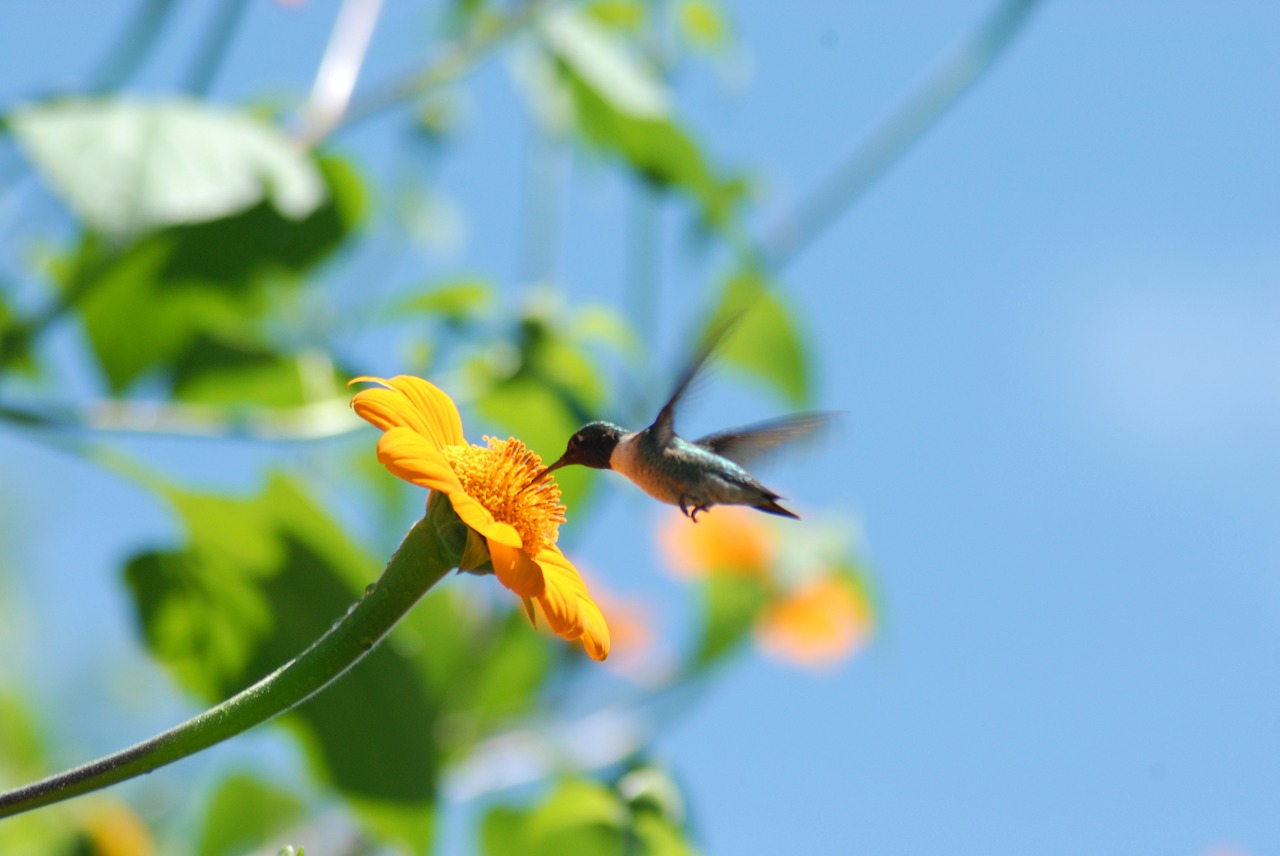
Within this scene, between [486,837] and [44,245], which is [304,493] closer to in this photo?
[486,837]

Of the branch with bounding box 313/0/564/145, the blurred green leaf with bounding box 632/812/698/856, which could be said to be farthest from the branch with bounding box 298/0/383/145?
the blurred green leaf with bounding box 632/812/698/856

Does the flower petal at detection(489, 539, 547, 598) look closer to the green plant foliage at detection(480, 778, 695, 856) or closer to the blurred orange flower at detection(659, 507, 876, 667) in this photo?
the green plant foliage at detection(480, 778, 695, 856)

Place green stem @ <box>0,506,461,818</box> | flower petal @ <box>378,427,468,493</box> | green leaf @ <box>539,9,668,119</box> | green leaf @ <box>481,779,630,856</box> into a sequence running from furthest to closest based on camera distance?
green leaf @ <box>539,9,668,119</box> < green leaf @ <box>481,779,630,856</box> < flower petal @ <box>378,427,468,493</box> < green stem @ <box>0,506,461,818</box>

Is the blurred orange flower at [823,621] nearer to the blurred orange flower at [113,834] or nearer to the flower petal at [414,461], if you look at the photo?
the blurred orange flower at [113,834]

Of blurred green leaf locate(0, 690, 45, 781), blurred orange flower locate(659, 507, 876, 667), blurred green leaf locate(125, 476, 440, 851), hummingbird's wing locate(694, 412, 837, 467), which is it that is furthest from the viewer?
blurred orange flower locate(659, 507, 876, 667)

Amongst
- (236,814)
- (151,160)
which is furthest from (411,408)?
(236,814)

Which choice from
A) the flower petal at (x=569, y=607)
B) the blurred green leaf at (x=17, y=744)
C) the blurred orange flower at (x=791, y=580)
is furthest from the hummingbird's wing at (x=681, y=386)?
the blurred orange flower at (x=791, y=580)

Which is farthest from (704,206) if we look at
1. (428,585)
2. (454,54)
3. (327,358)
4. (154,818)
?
(154,818)
